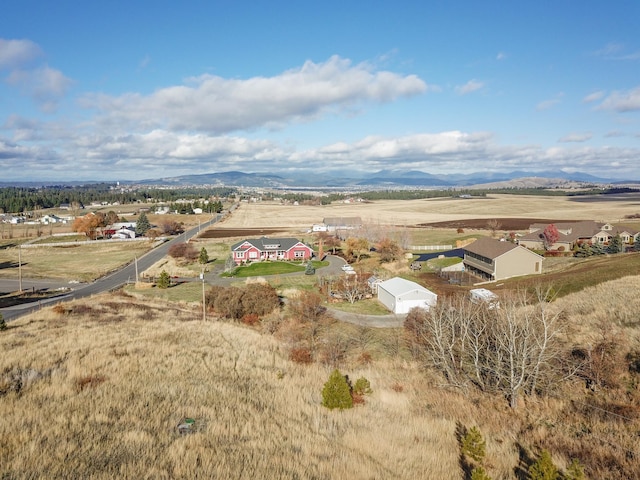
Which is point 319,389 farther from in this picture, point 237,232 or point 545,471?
point 237,232

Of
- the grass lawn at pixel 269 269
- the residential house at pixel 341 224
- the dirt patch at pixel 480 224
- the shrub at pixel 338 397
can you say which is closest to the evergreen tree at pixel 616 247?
the dirt patch at pixel 480 224

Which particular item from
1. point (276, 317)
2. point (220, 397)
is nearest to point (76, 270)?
point (276, 317)

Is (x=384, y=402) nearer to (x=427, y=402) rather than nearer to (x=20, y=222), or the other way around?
(x=427, y=402)

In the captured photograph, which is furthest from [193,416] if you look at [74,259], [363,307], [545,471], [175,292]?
[74,259]

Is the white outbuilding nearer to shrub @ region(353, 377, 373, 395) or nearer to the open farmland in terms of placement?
shrub @ region(353, 377, 373, 395)

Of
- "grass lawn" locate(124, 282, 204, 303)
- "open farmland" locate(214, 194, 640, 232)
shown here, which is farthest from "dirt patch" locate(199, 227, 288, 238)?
"grass lawn" locate(124, 282, 204, 303)

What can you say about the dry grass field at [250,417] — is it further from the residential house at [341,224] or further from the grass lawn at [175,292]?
the residential house at [341,224]
